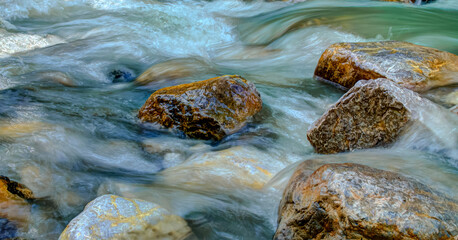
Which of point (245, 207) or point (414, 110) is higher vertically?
point (414, 110)

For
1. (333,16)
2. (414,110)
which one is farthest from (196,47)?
(414,110)

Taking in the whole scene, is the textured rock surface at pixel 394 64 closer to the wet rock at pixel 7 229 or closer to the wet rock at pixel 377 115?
the wet rock at pixel 377 115

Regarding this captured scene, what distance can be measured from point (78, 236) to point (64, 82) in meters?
4.16

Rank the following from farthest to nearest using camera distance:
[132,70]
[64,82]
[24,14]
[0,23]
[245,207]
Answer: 1. [24,14]
2. [0,23]
3. [132,70]
4. [64,82]
5. [245,207]

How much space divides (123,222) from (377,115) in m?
2.34

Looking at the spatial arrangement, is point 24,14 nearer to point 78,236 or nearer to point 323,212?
point 78,236

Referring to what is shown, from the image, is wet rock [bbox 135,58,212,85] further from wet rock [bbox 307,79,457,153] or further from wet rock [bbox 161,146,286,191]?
wet rock [bbox 307,79,457,153]

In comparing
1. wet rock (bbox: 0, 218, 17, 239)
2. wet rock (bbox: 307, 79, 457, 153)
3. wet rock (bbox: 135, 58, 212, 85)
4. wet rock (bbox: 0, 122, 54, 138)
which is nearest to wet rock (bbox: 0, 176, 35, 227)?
wet rock (bbox: 0, 218, 17, 239)

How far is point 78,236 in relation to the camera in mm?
2379

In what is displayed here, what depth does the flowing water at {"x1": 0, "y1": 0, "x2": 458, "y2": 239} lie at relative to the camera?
10.6ft

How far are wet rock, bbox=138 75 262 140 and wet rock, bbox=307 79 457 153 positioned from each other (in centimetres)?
123

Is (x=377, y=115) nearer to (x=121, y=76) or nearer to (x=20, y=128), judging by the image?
(x=20, y=128)

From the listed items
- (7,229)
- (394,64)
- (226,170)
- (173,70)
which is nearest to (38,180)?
(7,229)

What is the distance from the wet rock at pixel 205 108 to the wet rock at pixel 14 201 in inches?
71.5
